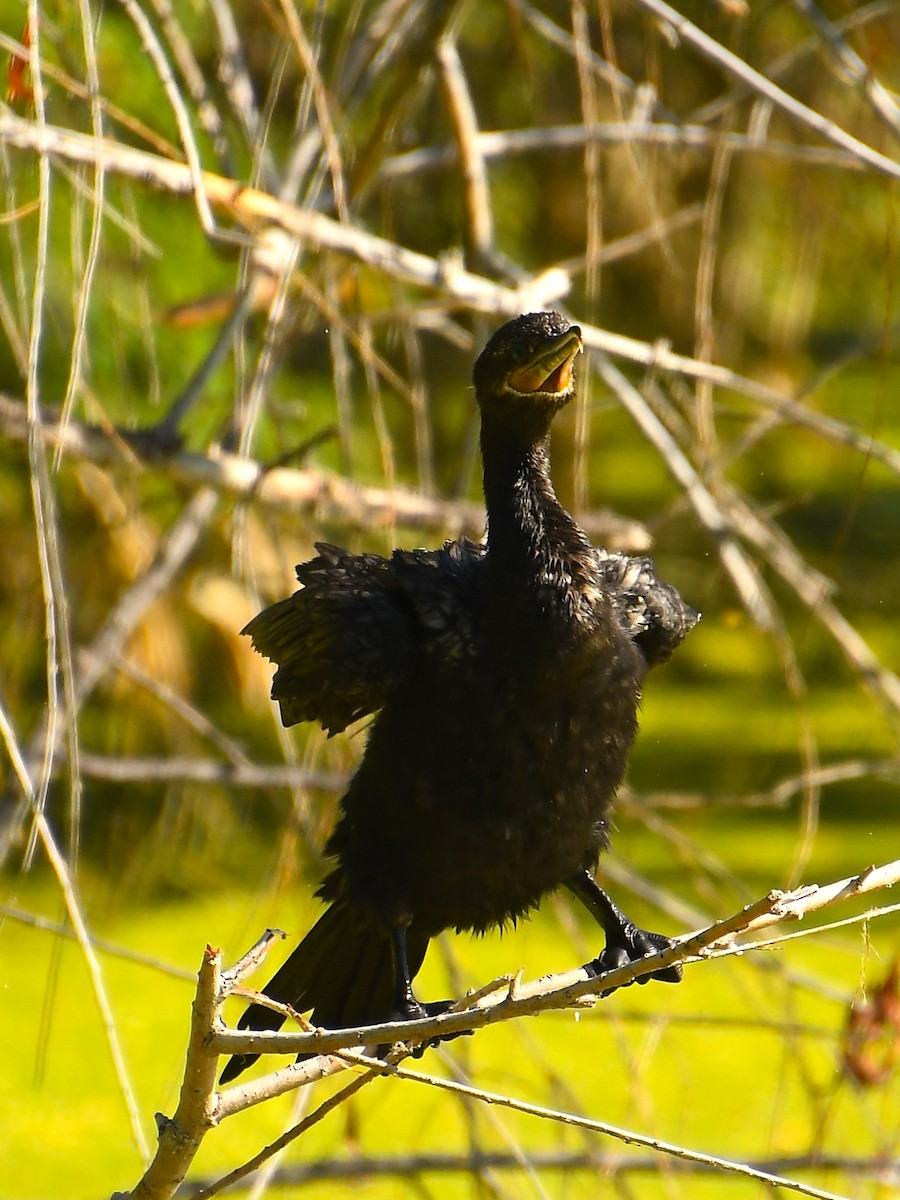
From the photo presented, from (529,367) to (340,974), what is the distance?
89 cm

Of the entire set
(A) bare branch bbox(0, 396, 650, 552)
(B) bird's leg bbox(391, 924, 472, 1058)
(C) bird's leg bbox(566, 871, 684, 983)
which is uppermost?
(A) bare branch bbox(0, 396, 650, 552)

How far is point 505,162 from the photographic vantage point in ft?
21.0

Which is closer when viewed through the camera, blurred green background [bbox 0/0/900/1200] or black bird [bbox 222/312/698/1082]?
black bird [bbox 222/312/698/1082]

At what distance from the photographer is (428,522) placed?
2.83 m

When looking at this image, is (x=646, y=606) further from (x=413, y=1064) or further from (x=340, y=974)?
(x=413, y=1064)

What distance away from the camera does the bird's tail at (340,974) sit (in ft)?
7.22

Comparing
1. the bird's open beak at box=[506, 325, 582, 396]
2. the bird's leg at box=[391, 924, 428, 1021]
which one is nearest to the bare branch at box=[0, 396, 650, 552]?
the bird's open beak at box=[506, 325, 582, 396]

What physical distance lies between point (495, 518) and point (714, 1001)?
3.24 m

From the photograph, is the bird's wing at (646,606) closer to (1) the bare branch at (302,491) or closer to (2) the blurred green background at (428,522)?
(2) the blurred green background at (428,522)

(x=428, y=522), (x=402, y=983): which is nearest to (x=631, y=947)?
(x=402, y=983)

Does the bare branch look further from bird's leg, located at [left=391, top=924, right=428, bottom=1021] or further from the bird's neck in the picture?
bird's leg, located at [left=391, top=924, right=428, bottom=1021]

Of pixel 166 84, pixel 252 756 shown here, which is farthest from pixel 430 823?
pixel 252 756

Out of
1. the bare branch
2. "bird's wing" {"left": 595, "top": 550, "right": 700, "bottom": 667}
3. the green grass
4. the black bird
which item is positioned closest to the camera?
the black bird

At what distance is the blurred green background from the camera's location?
2.26m
